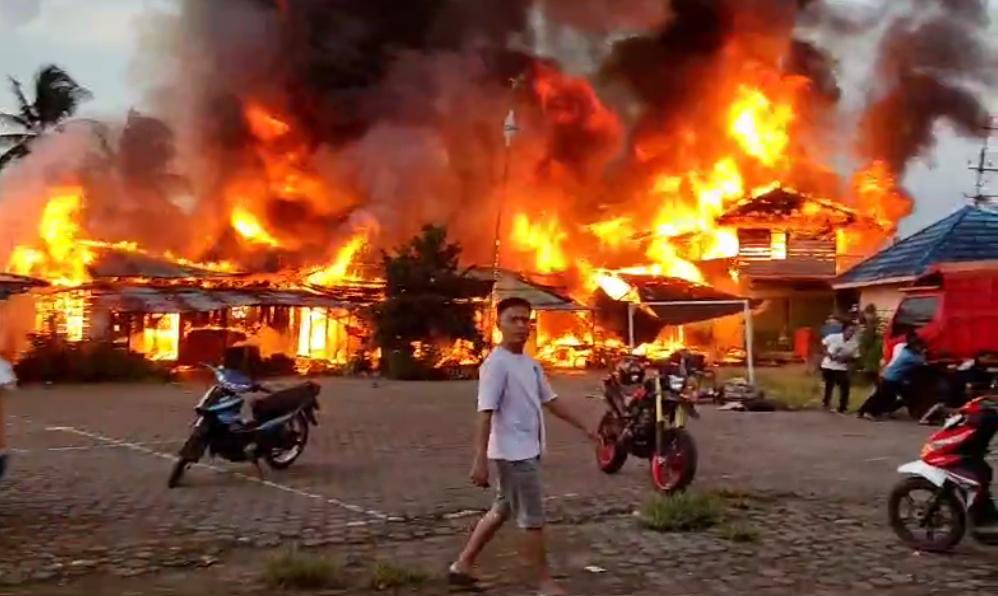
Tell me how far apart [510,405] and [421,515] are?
2.65 m

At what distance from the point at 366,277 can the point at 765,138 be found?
1772 cm

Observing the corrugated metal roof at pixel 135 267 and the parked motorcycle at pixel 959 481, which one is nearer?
the parked motorcycle at pixel 959 481

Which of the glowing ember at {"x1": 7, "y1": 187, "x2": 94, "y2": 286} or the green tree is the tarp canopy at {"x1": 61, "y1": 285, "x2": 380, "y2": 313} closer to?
the glowing ember at {"x1": 7, "y1": 187, "x2": 94, "y2": 286}

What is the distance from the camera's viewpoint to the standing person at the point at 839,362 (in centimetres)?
1712

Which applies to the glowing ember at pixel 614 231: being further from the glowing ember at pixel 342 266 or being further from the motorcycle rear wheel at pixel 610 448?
the motorcycle rear wheel at pixel 610 448

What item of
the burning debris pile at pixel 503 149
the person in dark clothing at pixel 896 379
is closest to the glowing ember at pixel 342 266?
the burning debris pile at pixel 503 149

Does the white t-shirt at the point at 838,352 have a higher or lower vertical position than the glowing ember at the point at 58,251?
lower

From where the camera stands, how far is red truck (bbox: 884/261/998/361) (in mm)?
16828

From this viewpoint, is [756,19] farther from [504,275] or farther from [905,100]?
[504,275]

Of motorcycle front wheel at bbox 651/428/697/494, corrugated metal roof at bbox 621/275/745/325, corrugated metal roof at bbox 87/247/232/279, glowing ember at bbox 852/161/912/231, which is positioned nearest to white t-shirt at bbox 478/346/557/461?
motorcycle front wheel at bbox 651/428/697/494

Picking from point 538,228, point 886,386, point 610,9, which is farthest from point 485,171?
point 886,386

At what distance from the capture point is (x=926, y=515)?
6949mm

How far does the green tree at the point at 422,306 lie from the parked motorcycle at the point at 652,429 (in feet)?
54.7

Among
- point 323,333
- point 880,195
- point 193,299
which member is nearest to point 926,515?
point 193,299
